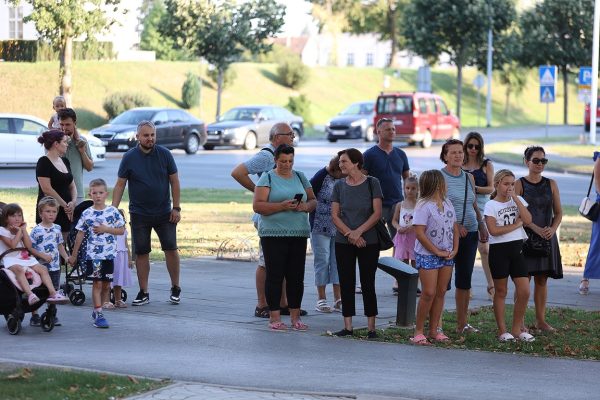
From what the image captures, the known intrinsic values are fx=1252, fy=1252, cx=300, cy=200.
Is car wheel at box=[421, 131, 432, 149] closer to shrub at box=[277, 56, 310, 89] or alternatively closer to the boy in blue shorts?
shrub at box=[277, 56, 310, 89]

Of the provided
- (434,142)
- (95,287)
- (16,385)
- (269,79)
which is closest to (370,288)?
(95,287)

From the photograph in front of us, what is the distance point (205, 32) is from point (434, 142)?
13.2m

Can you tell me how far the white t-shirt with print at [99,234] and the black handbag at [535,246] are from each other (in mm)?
3726

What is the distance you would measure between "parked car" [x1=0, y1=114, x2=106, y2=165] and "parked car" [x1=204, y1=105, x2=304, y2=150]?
11.5m

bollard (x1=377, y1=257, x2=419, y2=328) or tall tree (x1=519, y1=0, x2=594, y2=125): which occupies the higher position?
tall tree (x1=519, y1=0, x2=594, y2=125)

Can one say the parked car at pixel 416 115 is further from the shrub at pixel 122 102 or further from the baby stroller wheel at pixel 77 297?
the baby stroller wheel at pixel 77 297

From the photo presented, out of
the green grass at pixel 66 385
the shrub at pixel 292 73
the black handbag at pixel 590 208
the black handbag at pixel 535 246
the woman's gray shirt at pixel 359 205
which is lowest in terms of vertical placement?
the green grass at pixel 66 385

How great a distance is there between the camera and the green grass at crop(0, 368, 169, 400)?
795 centimetres

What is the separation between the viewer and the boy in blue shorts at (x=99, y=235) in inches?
448

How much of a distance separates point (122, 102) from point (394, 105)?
1518 cm

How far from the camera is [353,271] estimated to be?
432 inches

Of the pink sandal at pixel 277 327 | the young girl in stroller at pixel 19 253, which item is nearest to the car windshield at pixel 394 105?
the pink sandal at pixel 277 327

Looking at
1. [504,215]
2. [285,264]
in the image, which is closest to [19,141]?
[285,264]

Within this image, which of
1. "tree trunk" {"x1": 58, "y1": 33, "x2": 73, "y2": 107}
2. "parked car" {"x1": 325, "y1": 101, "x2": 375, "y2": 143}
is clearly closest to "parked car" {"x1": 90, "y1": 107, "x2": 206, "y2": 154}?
"tree trunk" {"x1": 58, "y1": 33, "x2": 73, "y2": 107}
